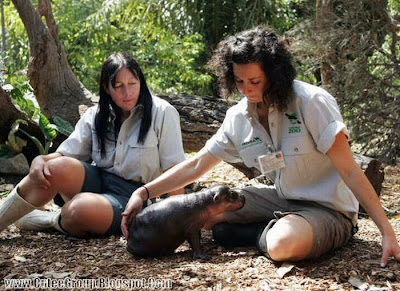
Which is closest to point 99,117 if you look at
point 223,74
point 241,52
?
point 223,74

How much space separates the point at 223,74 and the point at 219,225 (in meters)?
0.85

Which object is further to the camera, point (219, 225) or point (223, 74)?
point (219, 225)

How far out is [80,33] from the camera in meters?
12.4

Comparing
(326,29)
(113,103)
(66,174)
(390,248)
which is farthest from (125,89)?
(326,29)

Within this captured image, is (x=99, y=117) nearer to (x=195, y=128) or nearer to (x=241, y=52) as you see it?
(x=241, y=52)

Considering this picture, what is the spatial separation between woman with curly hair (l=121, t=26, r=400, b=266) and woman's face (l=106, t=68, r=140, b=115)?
581 millimetres

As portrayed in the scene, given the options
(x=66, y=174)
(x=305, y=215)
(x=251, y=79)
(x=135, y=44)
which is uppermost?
(x=135, y=44)

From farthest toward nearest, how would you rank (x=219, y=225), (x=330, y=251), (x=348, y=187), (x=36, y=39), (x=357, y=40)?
(x=357, y=40) → (x=36, y=39) → (x=219, y=225) → (x=330, y=251) → (x=348, y=187)

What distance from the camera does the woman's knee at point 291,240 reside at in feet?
9.19

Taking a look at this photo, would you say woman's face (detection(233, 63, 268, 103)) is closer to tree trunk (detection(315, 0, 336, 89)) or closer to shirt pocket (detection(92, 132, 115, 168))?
shirt pocket (detection(92, 132, 115, 168))

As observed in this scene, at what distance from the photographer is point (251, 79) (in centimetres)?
291

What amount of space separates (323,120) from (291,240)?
0.59 meters

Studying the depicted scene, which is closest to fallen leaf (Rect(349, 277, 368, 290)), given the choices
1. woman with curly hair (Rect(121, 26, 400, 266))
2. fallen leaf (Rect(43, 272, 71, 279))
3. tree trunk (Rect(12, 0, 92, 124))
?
woman with curly hair (Rect(121, 26, 400, 266))

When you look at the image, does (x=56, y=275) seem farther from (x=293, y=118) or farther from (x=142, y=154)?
(x=293, y=118)
